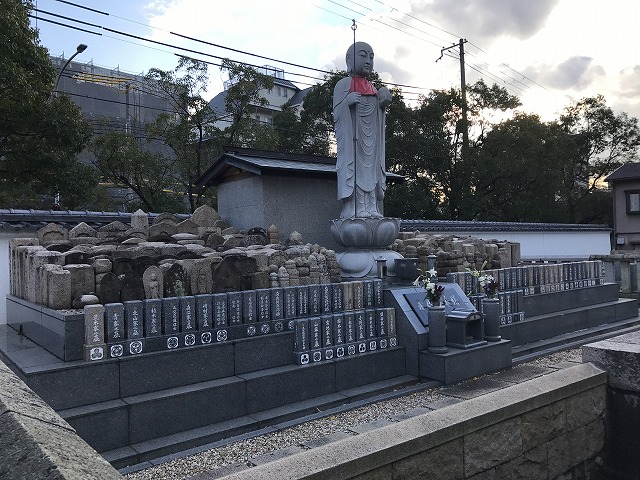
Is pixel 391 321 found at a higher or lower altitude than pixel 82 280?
lower

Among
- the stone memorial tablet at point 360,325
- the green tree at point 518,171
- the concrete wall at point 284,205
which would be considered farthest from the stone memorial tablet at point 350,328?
the green tree at point 518,171

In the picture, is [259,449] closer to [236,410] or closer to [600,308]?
[236,410]

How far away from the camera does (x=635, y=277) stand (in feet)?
42.6

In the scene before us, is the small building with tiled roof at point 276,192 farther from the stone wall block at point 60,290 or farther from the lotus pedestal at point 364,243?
the stone wall block at point 60,290

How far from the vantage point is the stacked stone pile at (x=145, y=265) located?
5566 millimetres

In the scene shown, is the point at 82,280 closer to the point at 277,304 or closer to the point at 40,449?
the point at 277,304

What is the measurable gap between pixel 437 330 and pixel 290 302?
2.01m

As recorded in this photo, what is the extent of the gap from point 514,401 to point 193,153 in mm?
16567

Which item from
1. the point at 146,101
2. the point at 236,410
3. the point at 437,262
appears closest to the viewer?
the point at 236,410

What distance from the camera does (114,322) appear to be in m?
4.97

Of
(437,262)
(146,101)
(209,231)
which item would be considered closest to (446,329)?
(437,262)

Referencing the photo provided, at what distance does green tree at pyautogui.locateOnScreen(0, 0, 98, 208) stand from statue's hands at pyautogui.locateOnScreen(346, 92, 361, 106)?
691 cm

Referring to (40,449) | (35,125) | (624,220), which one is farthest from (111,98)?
(40,449)

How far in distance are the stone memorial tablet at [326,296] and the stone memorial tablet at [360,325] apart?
39cm
